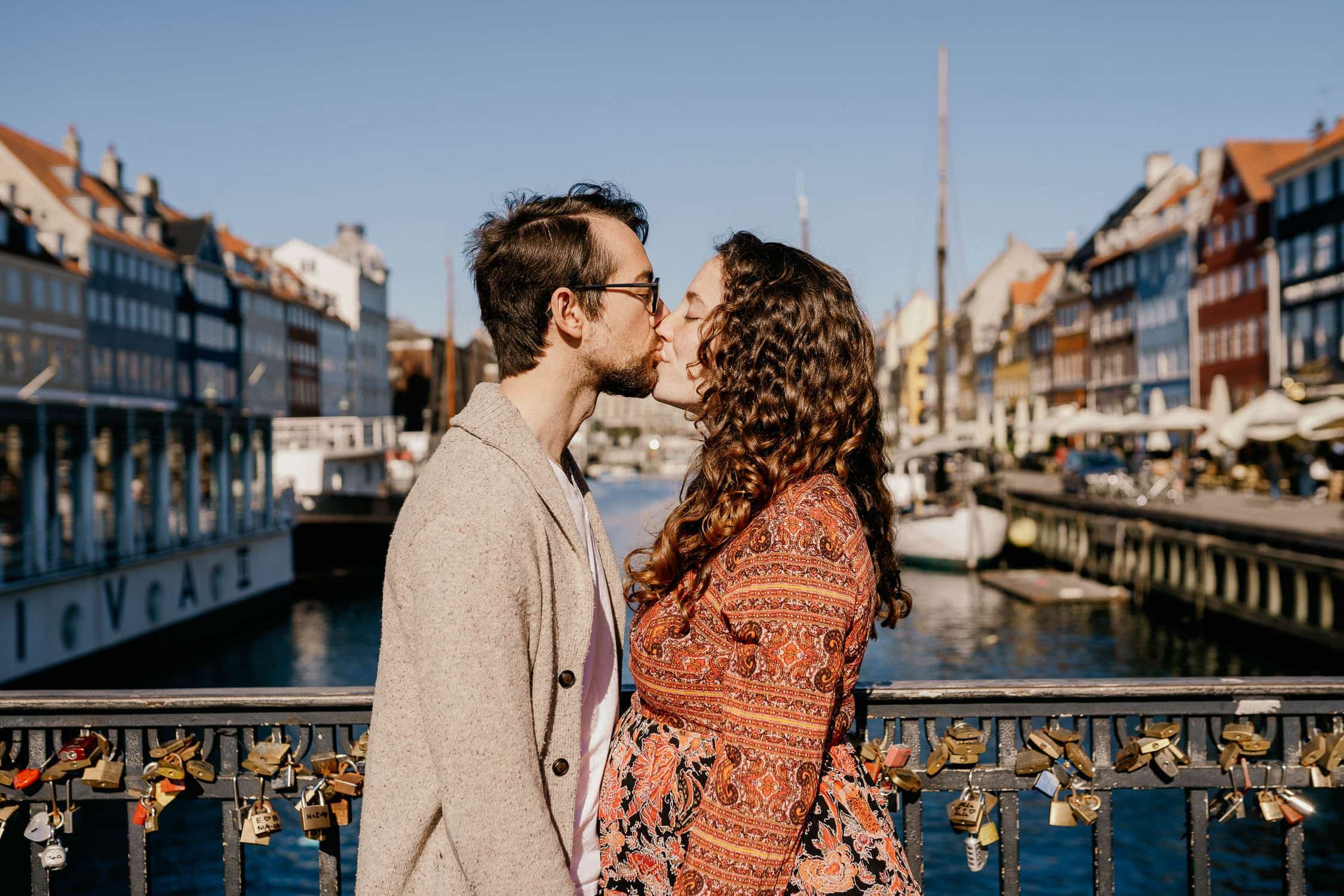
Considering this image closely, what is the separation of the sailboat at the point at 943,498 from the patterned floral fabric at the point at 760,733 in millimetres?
30398

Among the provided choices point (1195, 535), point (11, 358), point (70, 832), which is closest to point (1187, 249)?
point (1195, 535)

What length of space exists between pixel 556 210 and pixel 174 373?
6619 centimetres

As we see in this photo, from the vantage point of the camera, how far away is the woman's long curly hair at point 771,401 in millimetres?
2373

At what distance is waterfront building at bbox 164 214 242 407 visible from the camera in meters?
65.6

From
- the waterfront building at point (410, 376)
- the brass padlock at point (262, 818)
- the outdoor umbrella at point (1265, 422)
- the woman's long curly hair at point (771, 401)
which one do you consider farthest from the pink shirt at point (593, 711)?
the waterfront building at point (410, 376)

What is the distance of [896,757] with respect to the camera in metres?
3.20

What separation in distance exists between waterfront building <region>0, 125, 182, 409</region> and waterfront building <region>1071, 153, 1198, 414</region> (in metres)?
46.4

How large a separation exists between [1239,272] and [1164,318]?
35.6 feet

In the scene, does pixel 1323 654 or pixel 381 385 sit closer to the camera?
pixel 1323 654

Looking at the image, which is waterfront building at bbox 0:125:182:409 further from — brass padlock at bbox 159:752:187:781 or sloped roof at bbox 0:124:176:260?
brass padlock at bbox 159:752:187:781

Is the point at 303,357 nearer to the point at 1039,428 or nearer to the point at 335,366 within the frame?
the point at 335,366

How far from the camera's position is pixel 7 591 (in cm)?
1912

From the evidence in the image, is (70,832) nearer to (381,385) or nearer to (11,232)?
(11,232)

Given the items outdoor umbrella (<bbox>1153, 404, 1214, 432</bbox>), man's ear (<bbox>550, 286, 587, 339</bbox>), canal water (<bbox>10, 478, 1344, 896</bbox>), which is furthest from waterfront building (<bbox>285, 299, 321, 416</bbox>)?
man's ear (<bbox>550, 286, 587, 339</bbox>)
